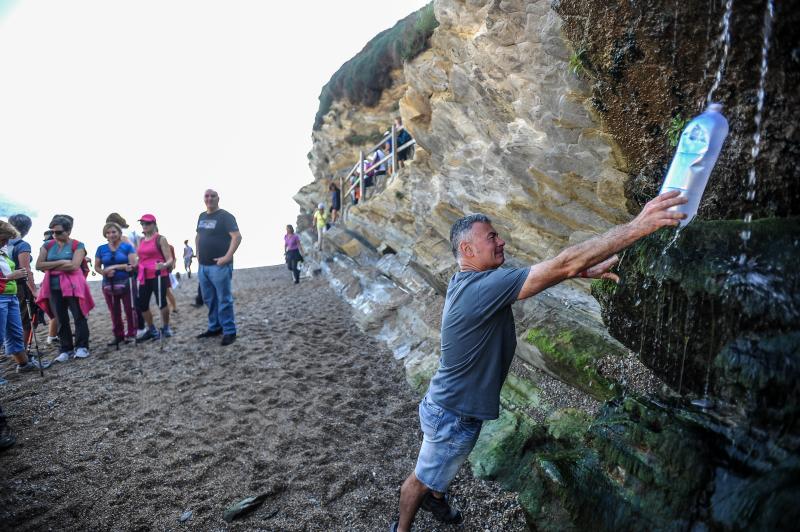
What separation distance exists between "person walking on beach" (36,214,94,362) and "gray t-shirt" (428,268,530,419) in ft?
21.2

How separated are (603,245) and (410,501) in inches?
79.9

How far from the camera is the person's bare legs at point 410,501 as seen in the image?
2.75 metres

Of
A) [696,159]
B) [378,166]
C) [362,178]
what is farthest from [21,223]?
[362,178]

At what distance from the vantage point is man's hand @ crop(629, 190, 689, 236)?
208 cm

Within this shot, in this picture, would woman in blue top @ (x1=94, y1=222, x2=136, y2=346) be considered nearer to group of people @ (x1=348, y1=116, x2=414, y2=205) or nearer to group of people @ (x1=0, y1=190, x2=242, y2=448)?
group of people @ (x1=0, y1=190, x2=242, y2=448)

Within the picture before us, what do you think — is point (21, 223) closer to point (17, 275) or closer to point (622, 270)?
point (17, 275)

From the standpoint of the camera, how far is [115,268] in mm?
7109

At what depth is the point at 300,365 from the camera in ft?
21.5

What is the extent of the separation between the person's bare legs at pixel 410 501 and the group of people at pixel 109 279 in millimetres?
5333

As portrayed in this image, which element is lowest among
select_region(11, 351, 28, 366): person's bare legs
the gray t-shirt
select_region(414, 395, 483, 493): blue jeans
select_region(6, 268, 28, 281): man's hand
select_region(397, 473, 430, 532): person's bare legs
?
select_region(397, 473, 430, 532): person's bare legs

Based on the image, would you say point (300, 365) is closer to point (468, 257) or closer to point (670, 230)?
point (468, 257)

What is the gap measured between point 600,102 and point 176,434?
17.8 feet

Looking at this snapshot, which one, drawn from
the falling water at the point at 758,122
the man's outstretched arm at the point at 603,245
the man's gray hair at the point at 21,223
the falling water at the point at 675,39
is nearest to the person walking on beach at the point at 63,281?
the man's gray hair at the point at 21,223

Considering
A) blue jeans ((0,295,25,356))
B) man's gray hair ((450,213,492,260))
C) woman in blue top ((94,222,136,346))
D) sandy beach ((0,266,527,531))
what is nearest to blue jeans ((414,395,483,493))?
sandy beach ((0,266,527,531))
